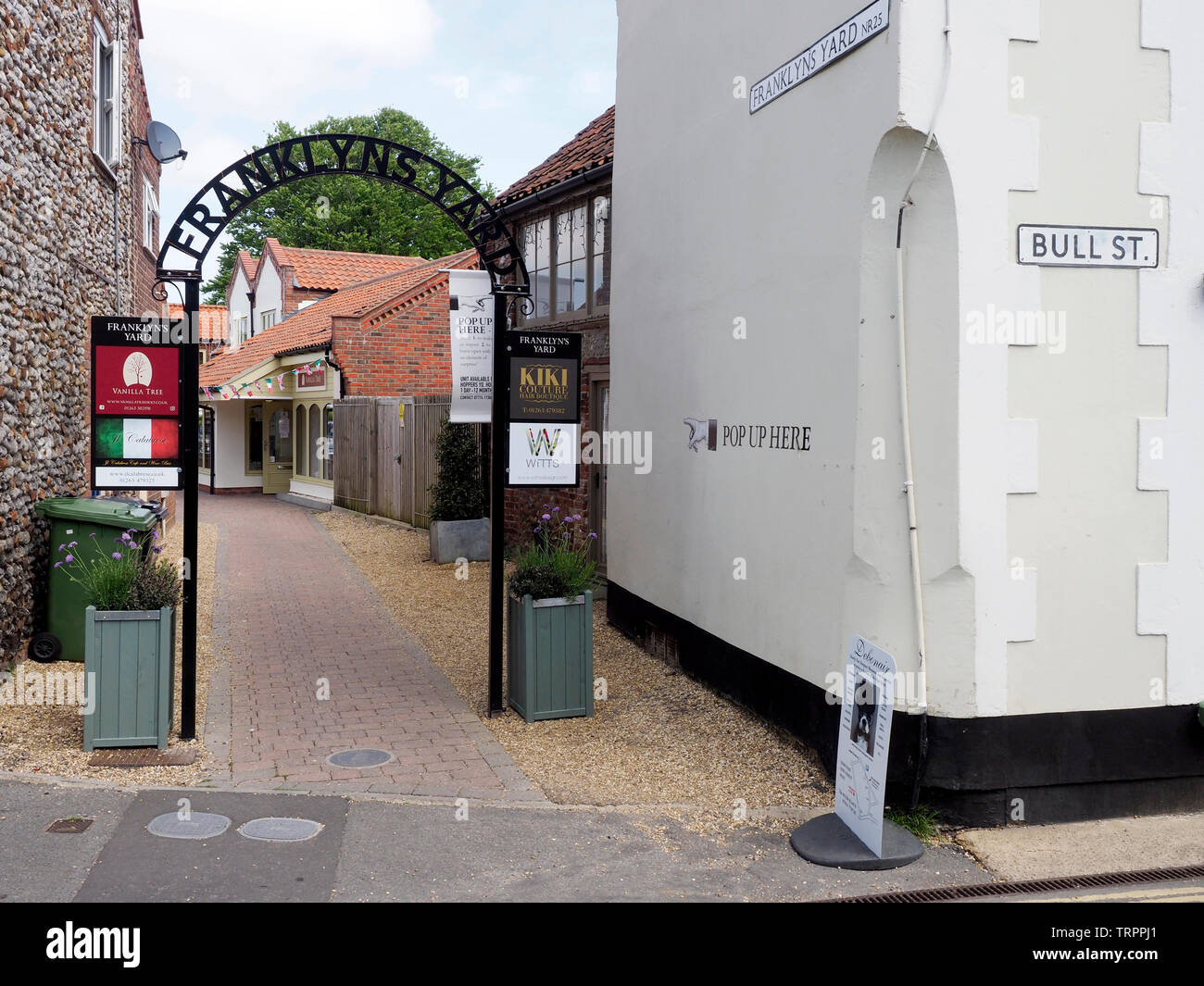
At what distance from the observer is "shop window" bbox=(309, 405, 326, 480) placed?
2370 cm

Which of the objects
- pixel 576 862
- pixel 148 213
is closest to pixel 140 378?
pixel 576 862

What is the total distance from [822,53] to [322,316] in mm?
20426

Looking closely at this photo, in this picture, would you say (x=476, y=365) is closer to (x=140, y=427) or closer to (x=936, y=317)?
(x=140, y=427)

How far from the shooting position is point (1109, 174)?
17.9 ft

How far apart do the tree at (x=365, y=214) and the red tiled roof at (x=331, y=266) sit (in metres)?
9.72

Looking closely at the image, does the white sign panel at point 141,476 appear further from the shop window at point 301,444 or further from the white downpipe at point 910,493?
the shop window at point 301,444

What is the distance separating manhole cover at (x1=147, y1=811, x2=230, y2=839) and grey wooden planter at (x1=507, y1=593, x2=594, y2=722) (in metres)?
2.47

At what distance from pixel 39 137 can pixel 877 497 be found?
6931 millimetres

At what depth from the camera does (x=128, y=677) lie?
6.36 metres

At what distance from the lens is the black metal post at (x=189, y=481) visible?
661cm

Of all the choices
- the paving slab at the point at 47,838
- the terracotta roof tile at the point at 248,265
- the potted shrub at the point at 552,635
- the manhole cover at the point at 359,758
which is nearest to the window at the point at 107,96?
the potted shrub at the point at 552,635

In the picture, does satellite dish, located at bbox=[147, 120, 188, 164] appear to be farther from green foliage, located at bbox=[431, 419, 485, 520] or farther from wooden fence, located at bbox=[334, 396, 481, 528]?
wooden fence, located at bbox=[334, 396, 481, 528]

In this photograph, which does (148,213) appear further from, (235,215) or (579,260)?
(235,215)
